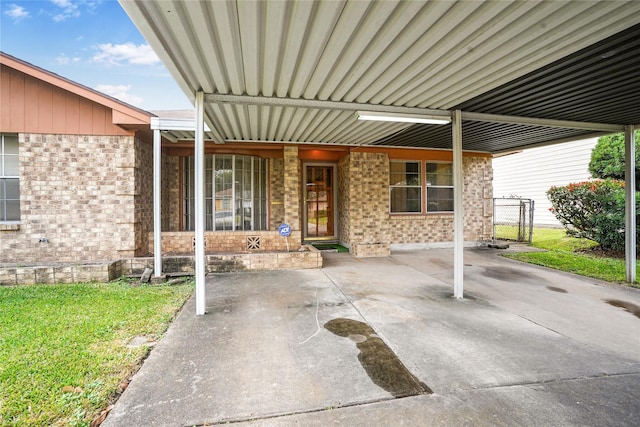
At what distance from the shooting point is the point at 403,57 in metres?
3.19

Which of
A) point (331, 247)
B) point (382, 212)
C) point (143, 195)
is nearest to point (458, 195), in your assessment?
point (382, 212)

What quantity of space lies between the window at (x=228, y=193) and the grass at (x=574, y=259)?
7.63 m

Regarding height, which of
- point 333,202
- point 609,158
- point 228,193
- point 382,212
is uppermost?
point 609,158

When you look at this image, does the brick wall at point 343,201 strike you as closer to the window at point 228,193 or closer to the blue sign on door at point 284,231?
the blue sign on door at point 284,231

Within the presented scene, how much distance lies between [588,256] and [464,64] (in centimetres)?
816

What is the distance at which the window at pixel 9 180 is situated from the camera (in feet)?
19.8

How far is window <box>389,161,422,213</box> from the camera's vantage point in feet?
29.7

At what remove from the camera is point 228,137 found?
Result: 6871mm


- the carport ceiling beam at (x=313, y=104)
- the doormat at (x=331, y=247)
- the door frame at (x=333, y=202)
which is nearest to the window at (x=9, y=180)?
the carport ceiling beam at (x=313, y=104)

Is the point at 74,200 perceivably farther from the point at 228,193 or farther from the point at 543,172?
the point at 543,172

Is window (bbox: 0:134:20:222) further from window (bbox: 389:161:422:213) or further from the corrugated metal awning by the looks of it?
window (bbox: 389:161:422:213)

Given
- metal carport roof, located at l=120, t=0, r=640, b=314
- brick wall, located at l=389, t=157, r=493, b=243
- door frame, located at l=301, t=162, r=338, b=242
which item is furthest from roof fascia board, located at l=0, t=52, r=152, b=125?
brick wall, located at l=389, t=157, r=493, b=243

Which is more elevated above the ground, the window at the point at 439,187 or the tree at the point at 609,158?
the tree at the point at 609,158

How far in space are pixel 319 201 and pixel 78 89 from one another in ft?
21.7
